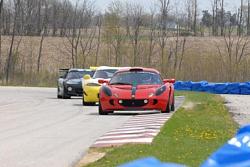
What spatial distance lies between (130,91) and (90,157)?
31.2 feet

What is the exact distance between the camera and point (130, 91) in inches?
816

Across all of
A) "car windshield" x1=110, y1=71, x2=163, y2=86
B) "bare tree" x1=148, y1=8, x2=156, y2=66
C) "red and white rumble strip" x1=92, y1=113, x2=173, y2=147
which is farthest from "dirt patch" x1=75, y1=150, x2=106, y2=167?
"bare tree" x1=148, y1=8, x2=156, y2=66

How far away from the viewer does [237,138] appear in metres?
2.89

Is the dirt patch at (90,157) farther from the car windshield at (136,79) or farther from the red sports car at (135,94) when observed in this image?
the car windshield at (136,79)

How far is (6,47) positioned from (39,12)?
1052 centimetres

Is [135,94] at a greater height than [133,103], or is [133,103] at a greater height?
[135,94]

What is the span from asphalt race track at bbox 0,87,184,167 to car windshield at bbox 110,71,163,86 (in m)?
1.09

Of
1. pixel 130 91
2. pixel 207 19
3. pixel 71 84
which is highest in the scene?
pixel 207 19

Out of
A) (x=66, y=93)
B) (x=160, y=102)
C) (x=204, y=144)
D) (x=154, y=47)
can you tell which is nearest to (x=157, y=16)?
(x=154, y=47)

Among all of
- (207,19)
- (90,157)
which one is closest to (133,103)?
(90,157)

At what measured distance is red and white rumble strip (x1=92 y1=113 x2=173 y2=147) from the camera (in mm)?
12969

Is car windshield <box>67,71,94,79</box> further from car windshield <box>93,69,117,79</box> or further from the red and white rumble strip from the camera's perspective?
the red and white rumble strip

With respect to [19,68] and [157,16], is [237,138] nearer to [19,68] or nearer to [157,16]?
[19,68]

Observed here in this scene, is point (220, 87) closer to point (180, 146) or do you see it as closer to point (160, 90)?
point (160, 90)
